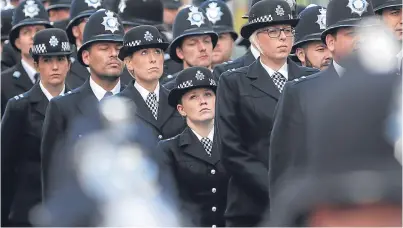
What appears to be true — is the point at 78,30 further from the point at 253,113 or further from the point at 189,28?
the point at 253,113

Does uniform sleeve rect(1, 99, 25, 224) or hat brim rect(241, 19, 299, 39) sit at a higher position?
hat brim rect(241, 19, 299, 39)

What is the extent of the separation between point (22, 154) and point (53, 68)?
793 mm

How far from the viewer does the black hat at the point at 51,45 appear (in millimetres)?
11789

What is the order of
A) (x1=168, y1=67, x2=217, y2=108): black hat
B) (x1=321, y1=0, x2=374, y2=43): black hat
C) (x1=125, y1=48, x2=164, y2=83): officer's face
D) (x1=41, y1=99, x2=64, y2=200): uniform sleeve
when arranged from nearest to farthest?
1. (x1=321, y1=0, x2=374, y2=43): black hat
2. (x1=168, y1=67, x2=217, y2=108): black hat
3. (x1=41, y1=99, x2=64, y2=200): uniform sleeve
4. (x1=125, y1=48, x2=164, y2=83): officer's face

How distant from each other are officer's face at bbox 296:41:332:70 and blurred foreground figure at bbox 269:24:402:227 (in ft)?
19.7

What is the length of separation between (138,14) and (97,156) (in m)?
8.32

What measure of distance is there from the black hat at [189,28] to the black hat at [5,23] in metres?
4.27

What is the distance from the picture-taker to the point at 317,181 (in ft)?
14.9

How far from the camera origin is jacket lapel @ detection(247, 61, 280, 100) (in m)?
9.16

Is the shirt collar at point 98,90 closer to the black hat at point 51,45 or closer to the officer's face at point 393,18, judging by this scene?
the black hat at point 51,45

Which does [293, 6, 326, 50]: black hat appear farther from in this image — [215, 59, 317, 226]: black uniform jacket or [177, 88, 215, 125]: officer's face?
[215, 59, 317, 226]: black uniform jacket

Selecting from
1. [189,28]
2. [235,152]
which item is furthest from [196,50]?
[235,152]

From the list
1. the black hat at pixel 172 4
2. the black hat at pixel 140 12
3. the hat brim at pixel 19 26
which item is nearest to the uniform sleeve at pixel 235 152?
the black hat at pixel 140 12

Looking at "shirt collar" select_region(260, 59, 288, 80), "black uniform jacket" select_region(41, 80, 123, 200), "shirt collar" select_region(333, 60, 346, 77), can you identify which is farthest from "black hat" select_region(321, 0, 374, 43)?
"black uniform jacket" select_region(41, 80, 123, 200)
